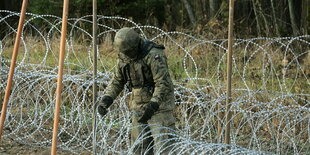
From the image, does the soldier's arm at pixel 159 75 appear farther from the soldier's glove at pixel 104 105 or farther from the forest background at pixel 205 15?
the forest background at pixel 205 15

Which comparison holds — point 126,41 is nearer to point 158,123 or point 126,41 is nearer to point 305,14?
point 158,123

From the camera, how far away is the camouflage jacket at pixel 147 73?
4.96 m

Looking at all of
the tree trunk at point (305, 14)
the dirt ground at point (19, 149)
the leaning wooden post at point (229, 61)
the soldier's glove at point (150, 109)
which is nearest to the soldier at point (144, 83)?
the soldier's glove at point (150, 109)

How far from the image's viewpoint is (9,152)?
23.3 ft

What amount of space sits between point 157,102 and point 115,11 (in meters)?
10.7

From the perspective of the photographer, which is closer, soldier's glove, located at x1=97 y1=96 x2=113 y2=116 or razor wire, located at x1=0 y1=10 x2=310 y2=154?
soldier's glove, located at x1=97 y1=96 x2=113 y2=116

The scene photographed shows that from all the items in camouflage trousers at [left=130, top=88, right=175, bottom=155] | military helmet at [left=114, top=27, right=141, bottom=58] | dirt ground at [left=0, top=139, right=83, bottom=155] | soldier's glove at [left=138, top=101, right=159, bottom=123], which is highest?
military helmet at [left=114, top=27, right=141, bottom=58]

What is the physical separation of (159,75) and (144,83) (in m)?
0.29

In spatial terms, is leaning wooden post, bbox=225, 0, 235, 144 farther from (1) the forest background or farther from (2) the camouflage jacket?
(1) the forest background

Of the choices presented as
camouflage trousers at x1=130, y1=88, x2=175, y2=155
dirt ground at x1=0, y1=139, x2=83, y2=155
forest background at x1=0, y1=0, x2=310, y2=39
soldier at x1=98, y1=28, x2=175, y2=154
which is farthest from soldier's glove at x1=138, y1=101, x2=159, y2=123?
forest background at x1=0, y1=0, x2=310, y2=39

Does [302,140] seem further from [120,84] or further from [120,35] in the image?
[120,35]

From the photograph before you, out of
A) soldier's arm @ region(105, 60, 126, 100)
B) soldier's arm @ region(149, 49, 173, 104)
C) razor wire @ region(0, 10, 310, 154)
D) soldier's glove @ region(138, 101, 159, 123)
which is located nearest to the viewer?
soldier's glove @ region(138, 101, 159, 123)

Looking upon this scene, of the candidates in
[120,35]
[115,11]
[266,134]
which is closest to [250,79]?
[266,134]

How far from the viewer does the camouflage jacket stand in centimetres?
496
